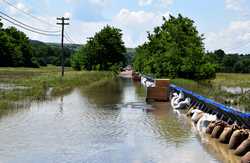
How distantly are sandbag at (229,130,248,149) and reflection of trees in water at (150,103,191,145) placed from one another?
162 centimetres

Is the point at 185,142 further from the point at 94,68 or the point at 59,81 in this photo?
the point at 94,68

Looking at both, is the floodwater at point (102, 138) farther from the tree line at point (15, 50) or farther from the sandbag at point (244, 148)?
the tree line at point (15, 50)

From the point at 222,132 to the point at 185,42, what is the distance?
3326 cm

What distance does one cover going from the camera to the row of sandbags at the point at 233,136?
11906 millimetres

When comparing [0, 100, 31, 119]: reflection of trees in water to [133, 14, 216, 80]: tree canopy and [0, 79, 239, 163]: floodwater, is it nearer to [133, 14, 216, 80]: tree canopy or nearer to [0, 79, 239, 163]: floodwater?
[0, 79, 239, 163]: floodwater

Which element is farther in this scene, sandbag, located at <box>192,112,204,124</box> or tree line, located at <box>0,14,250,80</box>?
tree line, located at <box>0,14,250,80</box>

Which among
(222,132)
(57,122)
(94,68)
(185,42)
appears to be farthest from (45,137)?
(94,68)

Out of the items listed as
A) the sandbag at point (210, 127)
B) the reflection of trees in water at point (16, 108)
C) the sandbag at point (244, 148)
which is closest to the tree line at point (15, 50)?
the reflection of trees in water at point (16, 108)

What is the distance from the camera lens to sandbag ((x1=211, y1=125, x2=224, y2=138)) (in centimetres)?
1475

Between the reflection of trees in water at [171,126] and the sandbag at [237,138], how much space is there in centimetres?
162

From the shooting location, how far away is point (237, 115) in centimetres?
1496

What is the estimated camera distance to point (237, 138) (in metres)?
12.9

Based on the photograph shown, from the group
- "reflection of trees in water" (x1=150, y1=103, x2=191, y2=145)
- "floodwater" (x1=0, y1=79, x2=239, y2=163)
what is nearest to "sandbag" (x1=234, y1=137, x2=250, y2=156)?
"floodwater" (x1=0, y1=79, x2=239, y2=163)

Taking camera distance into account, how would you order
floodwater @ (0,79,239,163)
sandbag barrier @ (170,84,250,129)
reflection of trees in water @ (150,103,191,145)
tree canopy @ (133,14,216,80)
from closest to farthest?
floodwater @ (0,79,239,163) → sandbag barrier @ (170,84,250,129) → reflection of trees in water @ (150,103,191,145) → tree canopy @ (133,14,216,80)
